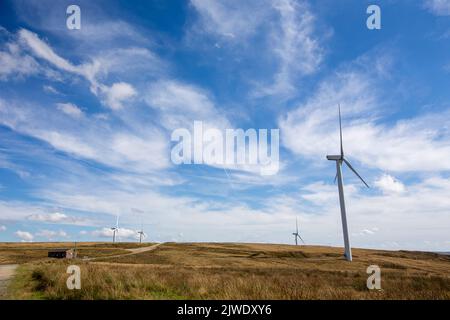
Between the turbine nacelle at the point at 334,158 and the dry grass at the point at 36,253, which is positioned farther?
the turbine nacelle at the point at 334,158

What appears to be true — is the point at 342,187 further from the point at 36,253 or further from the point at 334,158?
the point at 36,253

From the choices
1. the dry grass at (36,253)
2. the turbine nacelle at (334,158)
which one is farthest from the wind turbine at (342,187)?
the dry grass at (36,253)

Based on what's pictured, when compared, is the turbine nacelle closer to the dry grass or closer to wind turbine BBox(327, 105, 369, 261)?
wind turbine BBox(327, 105, 369, 261)

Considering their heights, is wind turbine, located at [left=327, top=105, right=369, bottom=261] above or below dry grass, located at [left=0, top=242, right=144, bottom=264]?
above

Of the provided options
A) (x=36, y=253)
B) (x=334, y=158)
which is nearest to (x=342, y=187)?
(x=334, y=158)

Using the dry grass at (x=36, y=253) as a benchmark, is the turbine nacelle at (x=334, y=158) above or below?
above

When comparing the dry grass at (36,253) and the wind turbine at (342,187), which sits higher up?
the wind turbine at (342,187)

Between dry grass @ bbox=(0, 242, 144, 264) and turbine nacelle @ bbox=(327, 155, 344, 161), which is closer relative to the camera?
dry grass @ bbox=(0, 242, 144, 264)

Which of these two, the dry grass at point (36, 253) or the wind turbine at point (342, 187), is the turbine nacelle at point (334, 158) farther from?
the dry grass at point (36, 253)

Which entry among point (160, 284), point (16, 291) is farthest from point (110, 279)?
point (16, 291)

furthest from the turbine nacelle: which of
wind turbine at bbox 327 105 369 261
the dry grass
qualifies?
the dry grass

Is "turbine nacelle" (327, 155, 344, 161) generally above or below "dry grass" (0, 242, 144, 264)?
above
